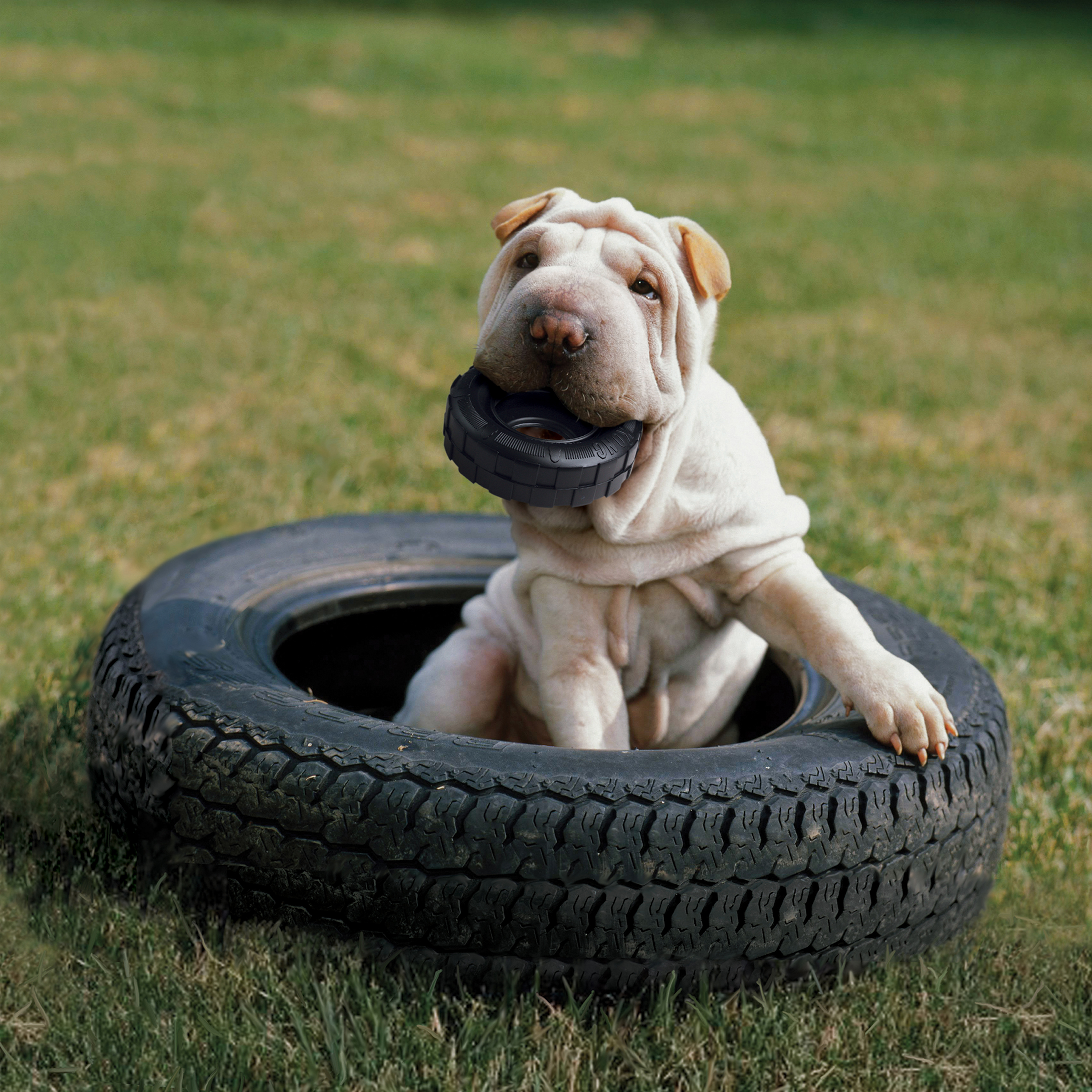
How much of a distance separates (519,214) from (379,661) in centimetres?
127

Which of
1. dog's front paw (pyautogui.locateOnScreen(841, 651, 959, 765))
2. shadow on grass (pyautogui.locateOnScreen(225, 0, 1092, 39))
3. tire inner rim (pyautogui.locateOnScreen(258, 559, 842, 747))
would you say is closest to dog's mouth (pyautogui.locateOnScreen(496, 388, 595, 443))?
dog's front paw (pyautogui.locateOnScreen(841, 651, 959, 765))

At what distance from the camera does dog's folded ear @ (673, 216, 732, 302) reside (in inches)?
85.3

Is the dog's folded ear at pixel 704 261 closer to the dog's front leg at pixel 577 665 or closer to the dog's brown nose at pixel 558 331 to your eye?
the dog's brown nose at pixel 558 331

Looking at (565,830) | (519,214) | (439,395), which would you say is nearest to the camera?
(565,830)

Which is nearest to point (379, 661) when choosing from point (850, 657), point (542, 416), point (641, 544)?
point (641, 544)

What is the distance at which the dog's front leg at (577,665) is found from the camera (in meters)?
2.32

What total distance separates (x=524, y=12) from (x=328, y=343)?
17.7 meters

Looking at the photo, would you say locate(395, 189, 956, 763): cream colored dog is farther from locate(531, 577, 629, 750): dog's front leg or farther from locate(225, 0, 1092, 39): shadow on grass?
locate(225, 0, 1092, 39): shadow on grass

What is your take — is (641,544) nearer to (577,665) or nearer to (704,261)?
(577,665)

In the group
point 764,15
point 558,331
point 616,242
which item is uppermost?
point 764,15

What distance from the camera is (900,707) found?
2.13 metres

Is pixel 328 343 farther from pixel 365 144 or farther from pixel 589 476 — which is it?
pixel 365 144

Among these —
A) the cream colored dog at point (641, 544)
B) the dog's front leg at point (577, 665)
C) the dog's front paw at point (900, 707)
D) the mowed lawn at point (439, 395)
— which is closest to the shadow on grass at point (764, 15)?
the mowed lawn at point (439, 395)

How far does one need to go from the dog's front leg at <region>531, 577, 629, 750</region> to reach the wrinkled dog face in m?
0.39
